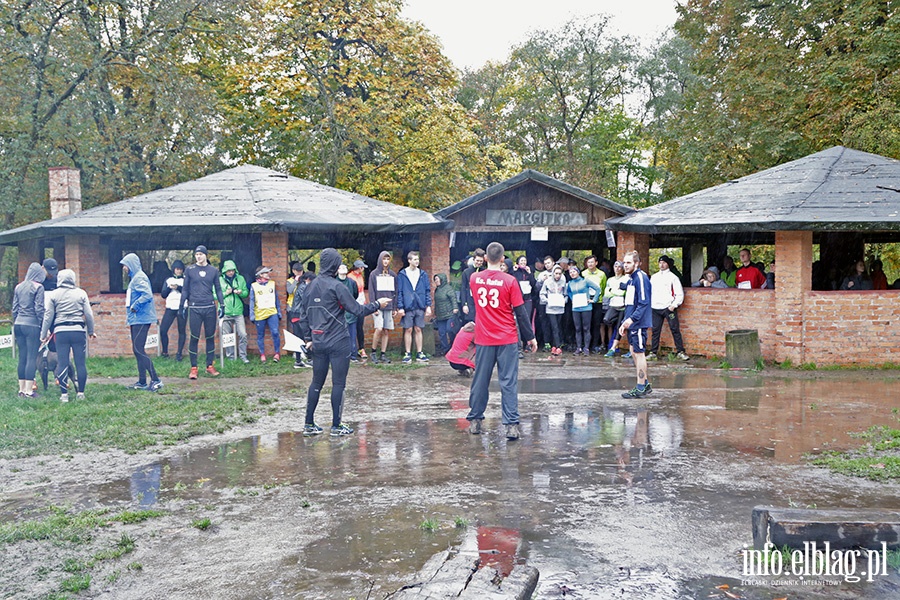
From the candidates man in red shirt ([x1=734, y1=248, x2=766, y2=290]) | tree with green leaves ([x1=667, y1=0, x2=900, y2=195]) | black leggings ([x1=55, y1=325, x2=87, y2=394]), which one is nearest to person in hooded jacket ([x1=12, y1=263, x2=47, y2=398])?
black leggings ([x1=55, y1=325, x2=87, y2=394])

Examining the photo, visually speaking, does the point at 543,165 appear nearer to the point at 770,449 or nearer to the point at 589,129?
the point at 589,129

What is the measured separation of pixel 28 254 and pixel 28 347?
12735 mm

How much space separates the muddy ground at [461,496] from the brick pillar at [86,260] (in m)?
8.14

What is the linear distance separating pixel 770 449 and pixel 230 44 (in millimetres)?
26834

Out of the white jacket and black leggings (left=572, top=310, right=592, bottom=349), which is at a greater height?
the white jacket

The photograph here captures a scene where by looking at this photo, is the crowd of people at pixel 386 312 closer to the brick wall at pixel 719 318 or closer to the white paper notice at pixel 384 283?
the white paper notice at pixel 384 283

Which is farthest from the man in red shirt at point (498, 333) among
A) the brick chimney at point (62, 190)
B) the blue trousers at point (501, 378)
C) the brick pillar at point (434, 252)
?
the brick chimney at point (62, 190)

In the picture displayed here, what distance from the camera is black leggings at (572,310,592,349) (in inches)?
647

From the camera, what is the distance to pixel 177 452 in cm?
865

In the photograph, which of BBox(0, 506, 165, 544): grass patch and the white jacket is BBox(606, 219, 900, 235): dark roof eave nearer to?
the white jacket

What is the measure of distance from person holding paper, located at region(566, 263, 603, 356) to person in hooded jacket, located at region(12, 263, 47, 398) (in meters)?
9.25

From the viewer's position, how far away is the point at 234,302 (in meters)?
15.3

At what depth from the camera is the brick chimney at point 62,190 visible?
2111cm

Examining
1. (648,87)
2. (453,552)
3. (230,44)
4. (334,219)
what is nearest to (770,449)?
(453,552)
